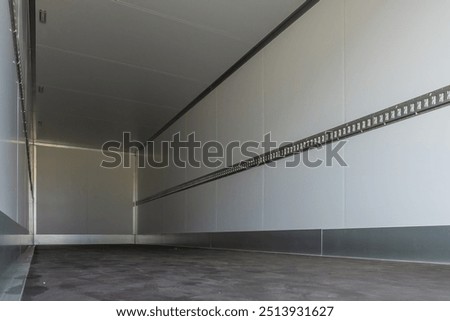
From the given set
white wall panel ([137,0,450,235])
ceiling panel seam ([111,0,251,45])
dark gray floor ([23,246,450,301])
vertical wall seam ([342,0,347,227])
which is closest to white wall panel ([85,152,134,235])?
white wall panel ([137,0,450,235])

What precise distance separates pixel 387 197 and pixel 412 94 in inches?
33.4

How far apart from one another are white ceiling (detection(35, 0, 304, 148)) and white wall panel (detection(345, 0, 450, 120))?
1166 mm

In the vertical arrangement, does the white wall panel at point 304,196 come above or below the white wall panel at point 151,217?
above

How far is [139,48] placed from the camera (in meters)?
5.61

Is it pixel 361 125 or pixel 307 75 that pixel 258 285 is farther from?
pixel 307 75

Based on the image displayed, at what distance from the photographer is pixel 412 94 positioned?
3051 millimetres

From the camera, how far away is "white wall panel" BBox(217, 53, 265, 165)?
5453mm

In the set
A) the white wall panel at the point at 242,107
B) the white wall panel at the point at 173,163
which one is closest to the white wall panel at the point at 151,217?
the white wall panel at the point at 173,163

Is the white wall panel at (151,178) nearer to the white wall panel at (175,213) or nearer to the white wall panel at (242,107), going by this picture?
the white wall panel at (175,213)

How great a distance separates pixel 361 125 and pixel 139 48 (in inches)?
136

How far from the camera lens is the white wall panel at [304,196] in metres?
3.84

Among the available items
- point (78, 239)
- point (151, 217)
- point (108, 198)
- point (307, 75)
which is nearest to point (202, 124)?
point (307, 75)

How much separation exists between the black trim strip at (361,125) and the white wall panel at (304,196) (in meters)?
0.12
